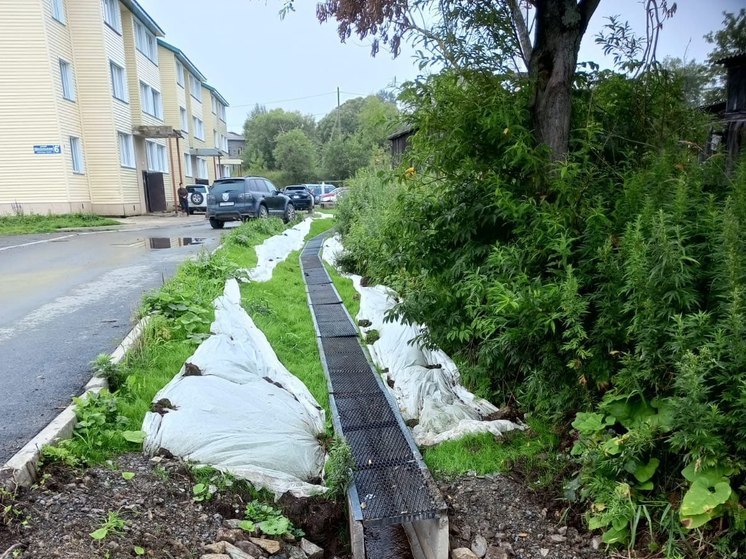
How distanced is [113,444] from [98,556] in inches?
39.6

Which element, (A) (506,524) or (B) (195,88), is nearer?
(A) (506,524)

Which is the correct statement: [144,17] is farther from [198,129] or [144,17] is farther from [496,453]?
[496,453]

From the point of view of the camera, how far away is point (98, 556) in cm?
206

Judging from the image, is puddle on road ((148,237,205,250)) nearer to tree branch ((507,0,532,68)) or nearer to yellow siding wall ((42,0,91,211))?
yellow siding wall ((42,0,91,211))

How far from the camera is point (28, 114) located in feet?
56.0

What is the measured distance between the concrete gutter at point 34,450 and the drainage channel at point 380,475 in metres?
1.65

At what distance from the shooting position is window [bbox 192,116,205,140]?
111 feet

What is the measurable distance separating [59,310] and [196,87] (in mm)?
33804

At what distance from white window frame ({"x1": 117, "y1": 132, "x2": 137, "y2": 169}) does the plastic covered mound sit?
19.9 meters

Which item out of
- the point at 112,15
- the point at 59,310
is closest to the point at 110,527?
the point at 59,310

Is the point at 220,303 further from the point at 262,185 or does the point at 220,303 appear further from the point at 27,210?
the point at 27,210

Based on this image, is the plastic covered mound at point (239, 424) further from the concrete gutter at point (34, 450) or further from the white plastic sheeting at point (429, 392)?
the white plastic sheeting at point (429, 392)

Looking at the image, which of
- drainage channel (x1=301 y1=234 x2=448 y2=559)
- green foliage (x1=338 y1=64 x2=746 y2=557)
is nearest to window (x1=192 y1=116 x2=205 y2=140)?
drainage channel (x1=301 y1=234 x2=448 y2=559)

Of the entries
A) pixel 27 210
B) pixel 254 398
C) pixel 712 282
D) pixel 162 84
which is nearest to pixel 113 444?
pixel 254 398
